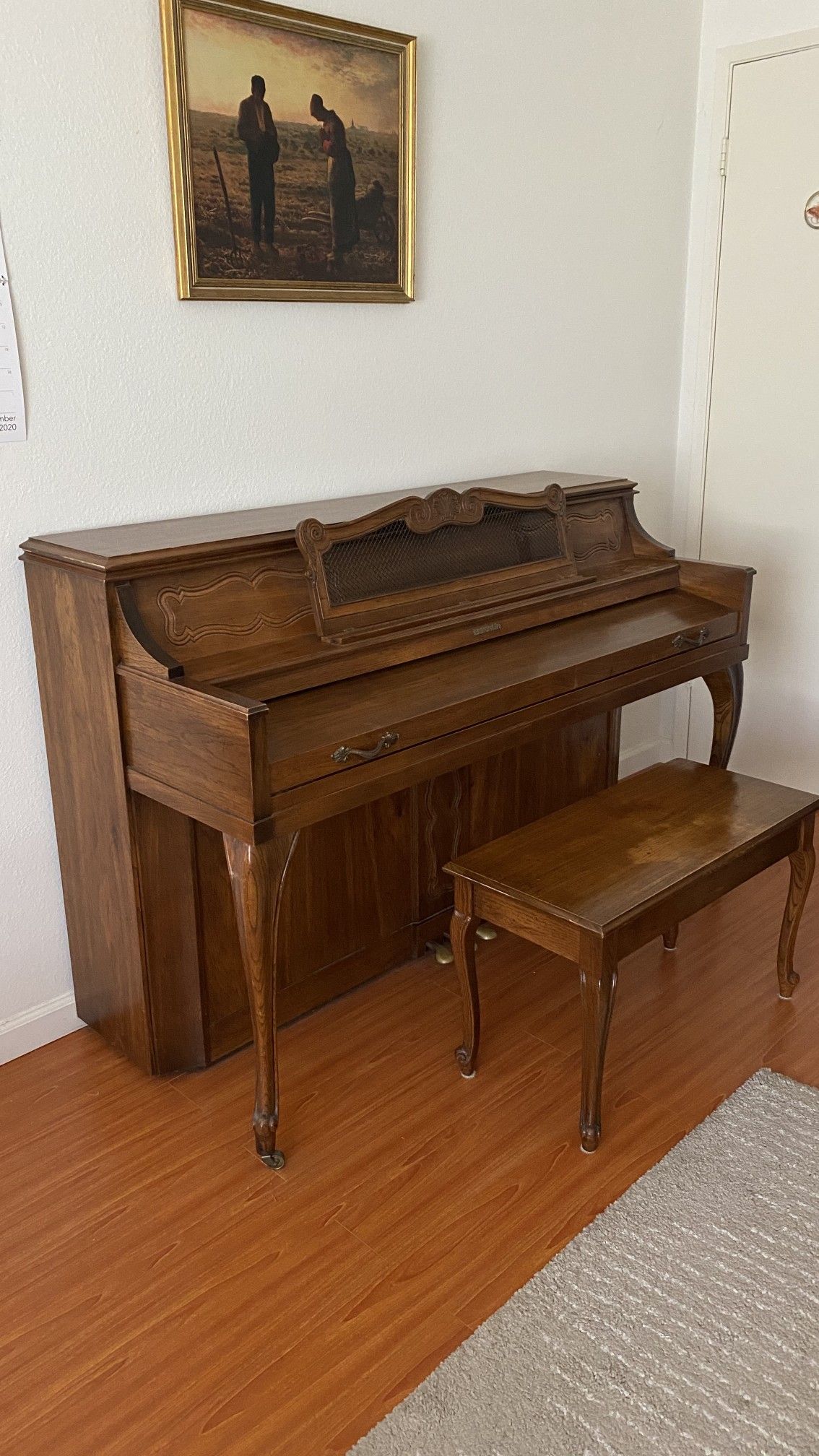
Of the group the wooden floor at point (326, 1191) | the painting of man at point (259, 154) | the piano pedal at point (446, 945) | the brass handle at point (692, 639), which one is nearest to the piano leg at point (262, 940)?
the wooden floor at point (326, 1191)

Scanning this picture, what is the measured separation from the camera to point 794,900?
2494mm

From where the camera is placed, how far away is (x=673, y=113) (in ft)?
10.9

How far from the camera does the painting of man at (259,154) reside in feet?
7.39

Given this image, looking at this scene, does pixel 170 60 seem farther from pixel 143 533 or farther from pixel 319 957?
pixel 319 957

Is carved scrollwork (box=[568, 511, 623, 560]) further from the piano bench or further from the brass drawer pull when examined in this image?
the brass drawer pull

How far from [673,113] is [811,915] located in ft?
7.52

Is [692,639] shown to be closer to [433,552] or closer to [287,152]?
[433,552]

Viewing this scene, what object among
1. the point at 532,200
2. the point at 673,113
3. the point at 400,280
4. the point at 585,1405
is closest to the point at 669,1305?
the point at 585,1405

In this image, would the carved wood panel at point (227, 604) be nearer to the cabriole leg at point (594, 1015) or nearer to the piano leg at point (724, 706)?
the cabriole leg at point (594, 1015)

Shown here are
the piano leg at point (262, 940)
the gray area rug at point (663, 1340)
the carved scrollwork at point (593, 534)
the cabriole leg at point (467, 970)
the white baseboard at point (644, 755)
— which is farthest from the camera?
the white baseboard at point (644, 755)

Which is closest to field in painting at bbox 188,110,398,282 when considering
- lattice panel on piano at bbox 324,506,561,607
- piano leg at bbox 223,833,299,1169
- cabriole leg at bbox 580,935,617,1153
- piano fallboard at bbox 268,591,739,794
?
lattice panel on piano at bbox 324,506,561,607

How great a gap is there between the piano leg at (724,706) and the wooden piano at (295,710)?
0.21 feet

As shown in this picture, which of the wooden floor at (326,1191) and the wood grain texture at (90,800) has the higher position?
the wood grain texture at (90,800)

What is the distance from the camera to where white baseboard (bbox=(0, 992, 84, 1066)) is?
235 centimetres
